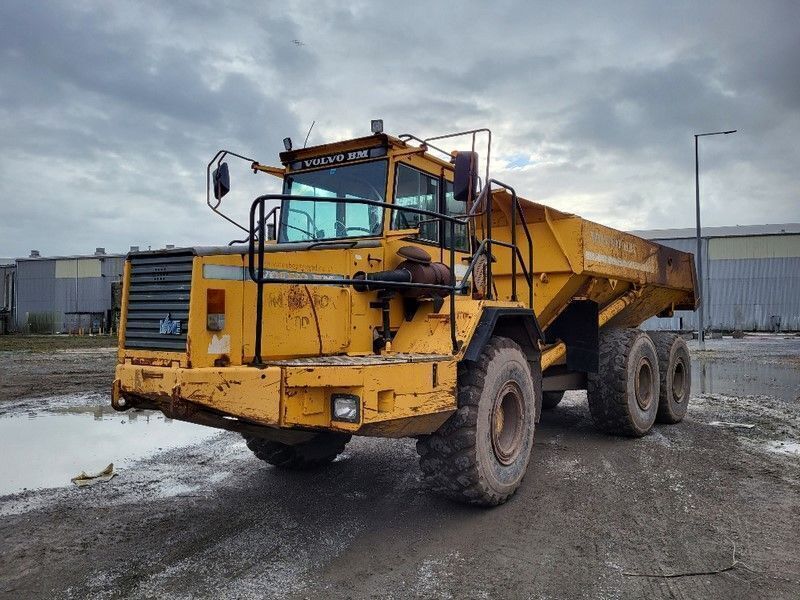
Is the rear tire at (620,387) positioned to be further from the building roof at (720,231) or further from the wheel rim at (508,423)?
the building roof at (720,231)

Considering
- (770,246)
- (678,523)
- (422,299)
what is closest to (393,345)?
(422,299)

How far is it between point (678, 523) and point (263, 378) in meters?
3.01

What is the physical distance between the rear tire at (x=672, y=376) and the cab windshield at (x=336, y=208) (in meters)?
4.95

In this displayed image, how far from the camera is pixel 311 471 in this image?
6.07 m

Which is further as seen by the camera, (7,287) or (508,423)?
(7,287)

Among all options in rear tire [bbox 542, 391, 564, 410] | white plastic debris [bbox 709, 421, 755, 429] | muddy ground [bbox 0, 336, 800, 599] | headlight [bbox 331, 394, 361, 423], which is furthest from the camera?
rear tire [bbox 542, 391, 564, 410]

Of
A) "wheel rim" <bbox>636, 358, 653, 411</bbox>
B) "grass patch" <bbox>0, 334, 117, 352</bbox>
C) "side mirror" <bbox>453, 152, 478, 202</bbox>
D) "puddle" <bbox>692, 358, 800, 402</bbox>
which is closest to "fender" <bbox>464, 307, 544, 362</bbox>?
"side mirror" <bbox>453, 152, 478, 202</bbox>

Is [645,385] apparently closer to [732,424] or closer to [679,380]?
[679,380]

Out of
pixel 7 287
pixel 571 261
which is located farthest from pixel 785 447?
pixel 7 287

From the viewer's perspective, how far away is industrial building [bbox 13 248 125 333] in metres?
45.2

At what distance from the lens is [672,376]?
844 cm

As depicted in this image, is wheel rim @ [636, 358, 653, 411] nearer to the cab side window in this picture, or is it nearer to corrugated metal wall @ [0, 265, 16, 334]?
the cab side window

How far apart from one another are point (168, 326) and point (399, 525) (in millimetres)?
2059

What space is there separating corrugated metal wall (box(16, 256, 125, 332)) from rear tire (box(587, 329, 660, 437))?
42.3m
